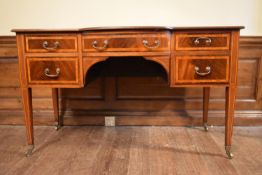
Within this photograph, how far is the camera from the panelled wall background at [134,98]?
2305 millimetres

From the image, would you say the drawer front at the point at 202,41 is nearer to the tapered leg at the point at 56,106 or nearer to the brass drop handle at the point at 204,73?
the brass drop handle at the point at 204,73

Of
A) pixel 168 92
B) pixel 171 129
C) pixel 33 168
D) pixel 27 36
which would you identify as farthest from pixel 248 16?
pixel 33 168

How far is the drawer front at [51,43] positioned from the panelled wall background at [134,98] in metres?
0.69

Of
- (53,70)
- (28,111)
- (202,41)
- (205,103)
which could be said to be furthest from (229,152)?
(28,111)

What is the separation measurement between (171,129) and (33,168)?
125cm

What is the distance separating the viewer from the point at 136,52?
5.25 feet

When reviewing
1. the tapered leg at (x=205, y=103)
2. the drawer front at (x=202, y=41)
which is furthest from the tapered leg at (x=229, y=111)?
the tapered leg at (x=205, y=103)

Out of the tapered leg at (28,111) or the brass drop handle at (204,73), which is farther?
the tapered leg at (28,111)

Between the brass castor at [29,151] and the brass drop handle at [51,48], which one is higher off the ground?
the brass drop handle at [51,48]

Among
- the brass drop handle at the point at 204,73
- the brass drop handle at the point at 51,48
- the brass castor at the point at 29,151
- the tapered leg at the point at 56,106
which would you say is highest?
the brass drop handle at the point at 51,48

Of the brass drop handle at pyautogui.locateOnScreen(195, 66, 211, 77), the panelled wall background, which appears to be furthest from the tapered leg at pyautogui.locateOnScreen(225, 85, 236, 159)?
the panelled wall background

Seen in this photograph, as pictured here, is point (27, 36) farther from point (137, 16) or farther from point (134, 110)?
point (134, 110)

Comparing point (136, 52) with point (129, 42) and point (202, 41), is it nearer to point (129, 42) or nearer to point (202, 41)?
point (129, 42)

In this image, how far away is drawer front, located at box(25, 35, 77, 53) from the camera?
1615 millimetres
